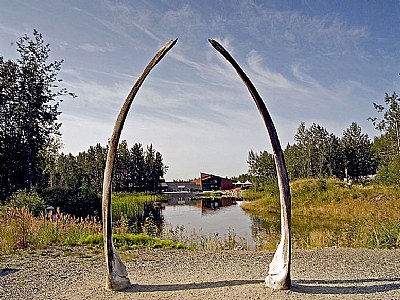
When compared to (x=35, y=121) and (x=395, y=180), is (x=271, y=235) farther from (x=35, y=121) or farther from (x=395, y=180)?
(x=35, y=121)

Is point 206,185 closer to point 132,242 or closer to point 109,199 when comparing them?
point 132,242

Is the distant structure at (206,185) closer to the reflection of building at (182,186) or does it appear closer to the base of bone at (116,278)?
the reflection of building at (182,186)

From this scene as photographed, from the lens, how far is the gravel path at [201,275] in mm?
5230

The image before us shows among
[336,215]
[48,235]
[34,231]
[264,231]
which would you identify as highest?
[34,231]

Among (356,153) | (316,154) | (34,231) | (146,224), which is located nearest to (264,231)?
(146,224)

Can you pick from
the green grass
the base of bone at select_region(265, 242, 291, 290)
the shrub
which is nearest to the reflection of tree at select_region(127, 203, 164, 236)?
the green grass

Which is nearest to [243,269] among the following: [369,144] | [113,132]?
[113,132]

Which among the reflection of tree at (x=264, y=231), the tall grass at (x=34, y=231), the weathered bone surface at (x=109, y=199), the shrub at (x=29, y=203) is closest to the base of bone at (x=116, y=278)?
the weathered bone surface at (x=109, y=199)

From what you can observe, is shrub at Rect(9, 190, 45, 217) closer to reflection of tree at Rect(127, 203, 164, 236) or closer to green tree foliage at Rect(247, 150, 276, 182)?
reflection of tree at Rect(127, 203, 164, 236)

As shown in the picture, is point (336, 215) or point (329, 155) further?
point (329, 155)

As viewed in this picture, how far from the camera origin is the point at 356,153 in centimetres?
4719

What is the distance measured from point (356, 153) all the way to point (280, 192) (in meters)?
45.2

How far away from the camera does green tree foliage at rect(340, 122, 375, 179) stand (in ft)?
151

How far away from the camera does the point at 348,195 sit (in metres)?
23.4
